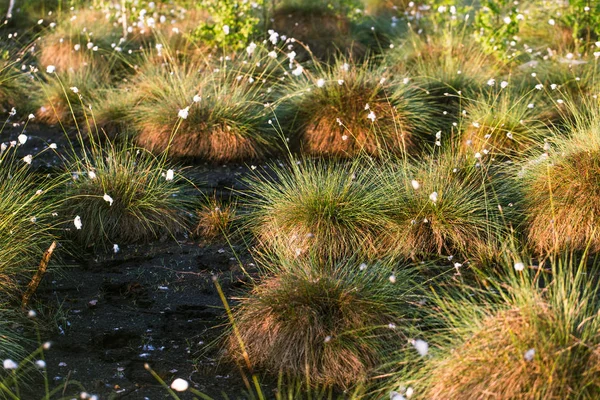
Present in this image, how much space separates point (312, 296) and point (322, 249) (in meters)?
1.10

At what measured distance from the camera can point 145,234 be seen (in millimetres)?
6191

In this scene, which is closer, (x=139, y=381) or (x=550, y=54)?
(x=139, y=381)

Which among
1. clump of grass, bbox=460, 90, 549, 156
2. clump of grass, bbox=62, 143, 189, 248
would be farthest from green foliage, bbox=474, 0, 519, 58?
clump of grass, bbox=62, 143, 189, 248

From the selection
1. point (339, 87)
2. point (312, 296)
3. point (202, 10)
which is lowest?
point (202, 10)

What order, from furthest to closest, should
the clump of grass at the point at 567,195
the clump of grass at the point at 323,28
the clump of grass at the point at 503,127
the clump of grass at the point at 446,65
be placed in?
the clump of grass at the point at 323,28 → the clump of grass at the point at 446,65 → the clump of grass at the point at 503,127 → the clump of grass at the point at 567,195

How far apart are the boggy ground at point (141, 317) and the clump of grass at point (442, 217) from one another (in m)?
1.09

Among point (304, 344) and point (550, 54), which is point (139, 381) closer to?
point (304, 344)

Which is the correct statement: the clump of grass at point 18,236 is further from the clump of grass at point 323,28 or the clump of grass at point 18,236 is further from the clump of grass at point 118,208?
the clump of grass at point 323,28

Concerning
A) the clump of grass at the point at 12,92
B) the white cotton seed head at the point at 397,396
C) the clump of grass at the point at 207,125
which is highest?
the white cotton seed head at the point at 397,396

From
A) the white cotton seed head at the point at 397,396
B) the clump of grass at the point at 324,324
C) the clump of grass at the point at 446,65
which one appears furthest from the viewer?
the clump of grass at the point at 446,65

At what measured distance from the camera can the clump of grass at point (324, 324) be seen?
4281mm

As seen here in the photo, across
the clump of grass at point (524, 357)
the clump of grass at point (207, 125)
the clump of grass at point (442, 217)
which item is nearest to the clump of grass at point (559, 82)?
the clump of grass at point (442, 217)

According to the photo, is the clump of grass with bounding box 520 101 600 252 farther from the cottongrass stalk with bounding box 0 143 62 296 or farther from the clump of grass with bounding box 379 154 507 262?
the cottongrass stalk with bounding box 0 143 62 296

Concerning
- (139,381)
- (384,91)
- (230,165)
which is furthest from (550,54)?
(139,381)
